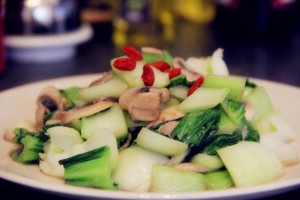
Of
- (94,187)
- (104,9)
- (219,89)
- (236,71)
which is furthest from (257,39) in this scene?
(94,187)

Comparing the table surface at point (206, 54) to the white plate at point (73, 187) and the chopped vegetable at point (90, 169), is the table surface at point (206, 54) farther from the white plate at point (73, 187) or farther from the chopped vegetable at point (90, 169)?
the chopped vegetable at point (90, 169)

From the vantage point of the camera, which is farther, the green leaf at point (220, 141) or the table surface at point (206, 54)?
the table surface at point (206, 54)

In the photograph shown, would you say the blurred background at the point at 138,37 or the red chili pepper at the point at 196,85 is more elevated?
the red chili pepper at the point at 196,85

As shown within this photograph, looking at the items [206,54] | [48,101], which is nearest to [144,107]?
[48,101]

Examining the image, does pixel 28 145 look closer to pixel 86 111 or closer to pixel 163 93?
pixel 86 111

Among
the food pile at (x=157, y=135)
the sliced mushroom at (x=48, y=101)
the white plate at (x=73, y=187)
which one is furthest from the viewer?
the sliced mushroom at (x=48, y=101)

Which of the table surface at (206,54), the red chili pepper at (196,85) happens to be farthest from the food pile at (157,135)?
the table surface at (206,54)

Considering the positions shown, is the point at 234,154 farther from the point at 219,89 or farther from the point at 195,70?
the point at 195,70
